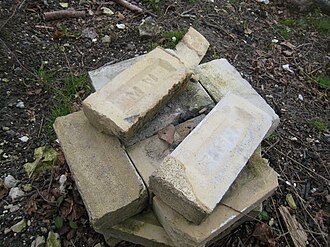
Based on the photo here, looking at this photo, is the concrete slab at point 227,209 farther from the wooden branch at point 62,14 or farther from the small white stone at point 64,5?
the small white stone at point 64,5

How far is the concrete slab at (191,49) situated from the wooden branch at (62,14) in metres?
1.18

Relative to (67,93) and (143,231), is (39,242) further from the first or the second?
(67,93)

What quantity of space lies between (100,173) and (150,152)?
0.33m

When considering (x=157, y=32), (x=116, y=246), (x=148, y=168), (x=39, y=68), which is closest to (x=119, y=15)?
(x=157, y=32)

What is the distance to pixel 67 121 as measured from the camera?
7.79 ft

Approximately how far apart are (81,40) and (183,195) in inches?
85.8

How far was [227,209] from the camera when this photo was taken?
6.93 ft

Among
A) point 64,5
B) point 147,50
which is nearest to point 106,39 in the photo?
point 147,50

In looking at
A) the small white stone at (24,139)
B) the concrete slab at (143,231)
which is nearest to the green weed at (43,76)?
the small white stone at (24,139)

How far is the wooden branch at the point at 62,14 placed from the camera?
11.9 feet

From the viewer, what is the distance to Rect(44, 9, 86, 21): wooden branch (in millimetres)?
3613

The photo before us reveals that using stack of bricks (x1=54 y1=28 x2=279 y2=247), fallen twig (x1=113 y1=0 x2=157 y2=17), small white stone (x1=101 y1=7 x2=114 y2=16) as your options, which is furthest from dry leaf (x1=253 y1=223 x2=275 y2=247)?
small white stone (x1=101 y1=7 x2=114 y2=16)

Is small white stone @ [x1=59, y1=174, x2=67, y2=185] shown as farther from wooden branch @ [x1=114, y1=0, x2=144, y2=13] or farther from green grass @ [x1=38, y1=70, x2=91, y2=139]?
wooden branch @ [x1=114, y1=0, x2=144, y2=13]

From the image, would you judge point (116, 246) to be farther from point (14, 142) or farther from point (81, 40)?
point (81, 40)
